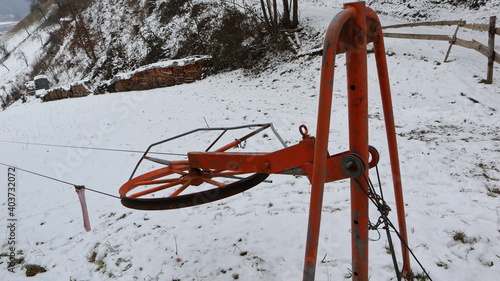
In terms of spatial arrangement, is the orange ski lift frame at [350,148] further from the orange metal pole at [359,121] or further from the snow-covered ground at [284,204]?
the snow-covered ground at [284,204]

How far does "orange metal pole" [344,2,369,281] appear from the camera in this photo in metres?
1.48

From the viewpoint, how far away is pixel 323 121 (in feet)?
4.66

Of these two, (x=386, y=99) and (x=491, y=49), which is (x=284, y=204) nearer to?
(x=386, y=99)

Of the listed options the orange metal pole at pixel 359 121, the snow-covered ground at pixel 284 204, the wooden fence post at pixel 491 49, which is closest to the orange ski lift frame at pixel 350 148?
the orange metal pole at pixel 359 121

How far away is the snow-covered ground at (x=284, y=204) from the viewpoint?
310 centimetres

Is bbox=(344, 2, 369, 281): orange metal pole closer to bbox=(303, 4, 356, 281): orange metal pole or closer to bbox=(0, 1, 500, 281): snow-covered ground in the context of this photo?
bbox=(303, 4, 356, 281): orange metal pole

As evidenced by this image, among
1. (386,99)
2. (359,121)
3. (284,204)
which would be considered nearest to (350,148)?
(359,121)

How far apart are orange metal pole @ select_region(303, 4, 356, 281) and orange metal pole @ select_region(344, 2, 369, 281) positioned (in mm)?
100

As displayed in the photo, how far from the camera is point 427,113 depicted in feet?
22.8

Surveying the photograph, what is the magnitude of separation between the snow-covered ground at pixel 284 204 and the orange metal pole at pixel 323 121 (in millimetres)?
1589

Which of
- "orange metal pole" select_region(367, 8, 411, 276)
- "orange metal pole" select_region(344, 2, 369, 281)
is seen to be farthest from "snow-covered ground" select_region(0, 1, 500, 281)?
"orange metal pole" select_region(344, 2, 369, 281)

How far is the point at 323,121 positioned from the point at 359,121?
263 mm

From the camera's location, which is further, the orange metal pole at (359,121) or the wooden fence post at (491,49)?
the wooden fence post at (491,49)

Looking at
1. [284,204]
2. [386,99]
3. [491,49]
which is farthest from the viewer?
[491,49]
